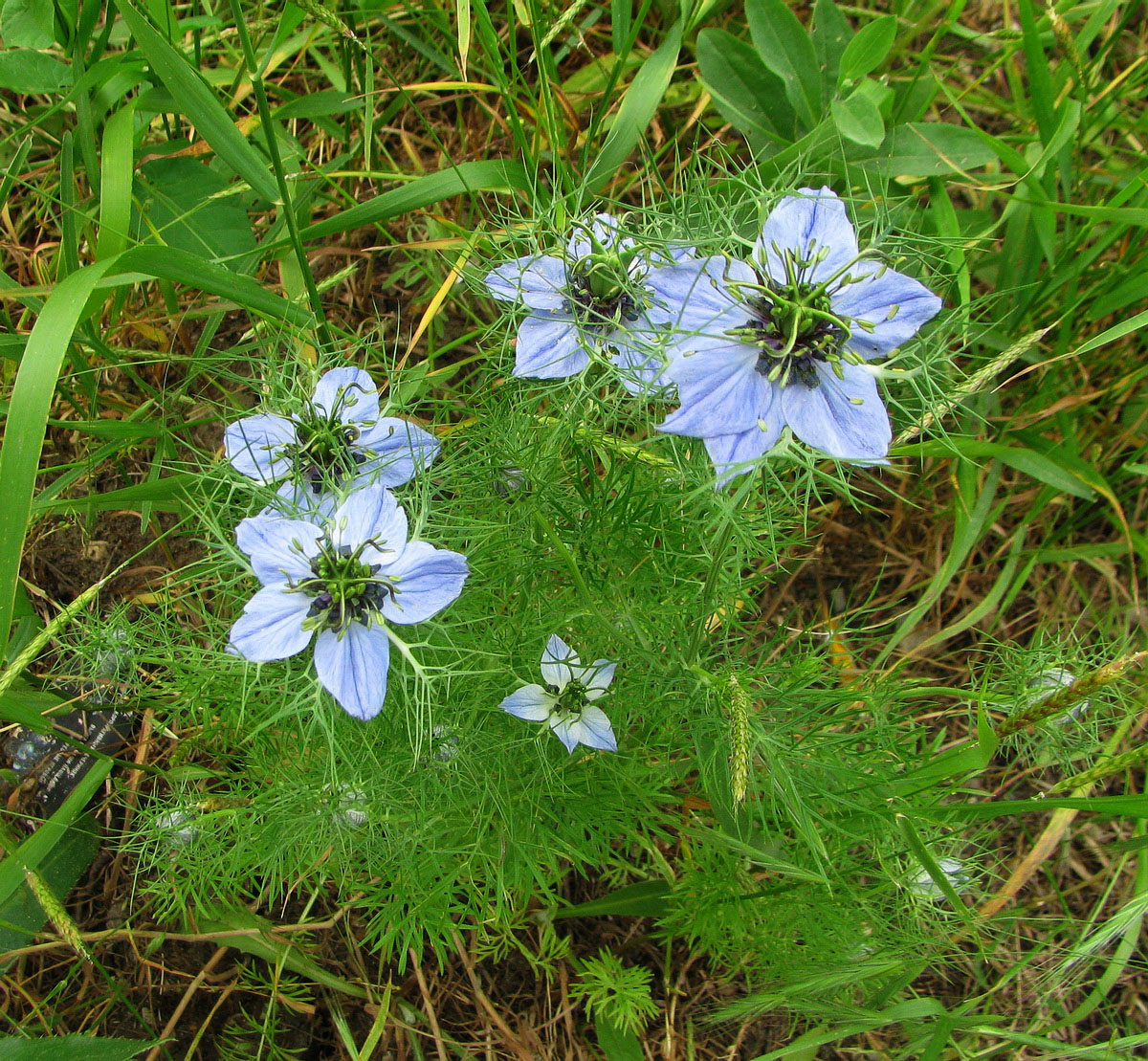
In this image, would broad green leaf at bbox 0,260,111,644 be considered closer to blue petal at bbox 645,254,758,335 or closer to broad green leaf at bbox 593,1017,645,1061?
blue petal at bbox 645,254,758,335

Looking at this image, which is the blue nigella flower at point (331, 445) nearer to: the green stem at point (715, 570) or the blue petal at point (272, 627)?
the blue petal at point (272, 627)

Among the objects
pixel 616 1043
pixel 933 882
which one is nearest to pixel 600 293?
pixel 933 882

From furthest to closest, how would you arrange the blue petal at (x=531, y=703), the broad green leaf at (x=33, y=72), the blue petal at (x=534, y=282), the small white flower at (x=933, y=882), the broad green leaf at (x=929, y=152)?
the broad green leaf at (x=929, y=152), the broad green leaf at (x=33, y=72), the small white flower at (x=933, y=882), the blue petal at (x=531, y=703), the blue petal at (x=534, y=282)

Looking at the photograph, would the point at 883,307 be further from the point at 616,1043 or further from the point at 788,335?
the point at 616,1043

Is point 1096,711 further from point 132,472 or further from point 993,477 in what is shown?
point 132,472

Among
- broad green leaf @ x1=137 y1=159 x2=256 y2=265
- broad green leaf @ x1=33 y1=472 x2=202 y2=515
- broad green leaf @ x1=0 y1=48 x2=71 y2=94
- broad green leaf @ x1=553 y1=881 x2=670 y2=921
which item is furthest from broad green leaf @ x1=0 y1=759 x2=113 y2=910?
broad green leaf @ x1=0 y1=48 x2=71 y2=94

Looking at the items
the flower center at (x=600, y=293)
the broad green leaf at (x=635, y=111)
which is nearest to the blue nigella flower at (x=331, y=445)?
the flower center at (x=600, y=293)

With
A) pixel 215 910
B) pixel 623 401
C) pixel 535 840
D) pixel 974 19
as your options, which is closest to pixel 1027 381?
pixel 974 19

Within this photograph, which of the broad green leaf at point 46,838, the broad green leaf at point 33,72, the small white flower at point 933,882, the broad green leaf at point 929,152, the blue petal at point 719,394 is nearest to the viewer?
the blue petal at point 719,394
